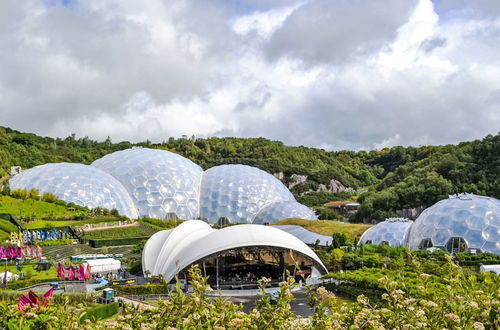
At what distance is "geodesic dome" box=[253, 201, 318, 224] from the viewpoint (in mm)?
50500

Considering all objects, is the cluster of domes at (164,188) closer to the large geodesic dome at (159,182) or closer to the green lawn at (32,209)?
the large geodesic dome at (159,182)

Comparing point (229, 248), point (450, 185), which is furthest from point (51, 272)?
point (450, 185)

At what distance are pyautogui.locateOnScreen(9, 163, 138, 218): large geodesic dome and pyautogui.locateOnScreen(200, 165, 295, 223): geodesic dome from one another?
317 inches

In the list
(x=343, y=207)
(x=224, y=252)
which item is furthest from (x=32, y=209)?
(x=343, y=207)

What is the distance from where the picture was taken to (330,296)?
633 cm

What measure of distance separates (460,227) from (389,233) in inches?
274

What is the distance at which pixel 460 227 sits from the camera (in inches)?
1129

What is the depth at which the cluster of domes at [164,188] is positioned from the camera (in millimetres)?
47141

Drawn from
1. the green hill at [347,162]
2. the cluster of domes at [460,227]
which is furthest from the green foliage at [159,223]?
the cluster of domes at [460,227]

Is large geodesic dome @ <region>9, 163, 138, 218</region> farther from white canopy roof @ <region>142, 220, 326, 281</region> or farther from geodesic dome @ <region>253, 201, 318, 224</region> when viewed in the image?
white canopy roof @ <region>142, 220, 326, 281</region>

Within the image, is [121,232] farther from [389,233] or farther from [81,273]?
[389,233]

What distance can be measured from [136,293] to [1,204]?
2459 centimetres

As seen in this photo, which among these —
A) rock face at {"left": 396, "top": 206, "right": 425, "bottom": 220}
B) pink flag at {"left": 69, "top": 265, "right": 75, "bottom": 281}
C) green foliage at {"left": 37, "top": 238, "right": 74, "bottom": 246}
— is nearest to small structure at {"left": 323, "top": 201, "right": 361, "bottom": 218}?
rock face at {"left": 396, "top": 206, "right": 425, "bottom": 220}

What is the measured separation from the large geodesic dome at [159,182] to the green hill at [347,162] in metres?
13.8
